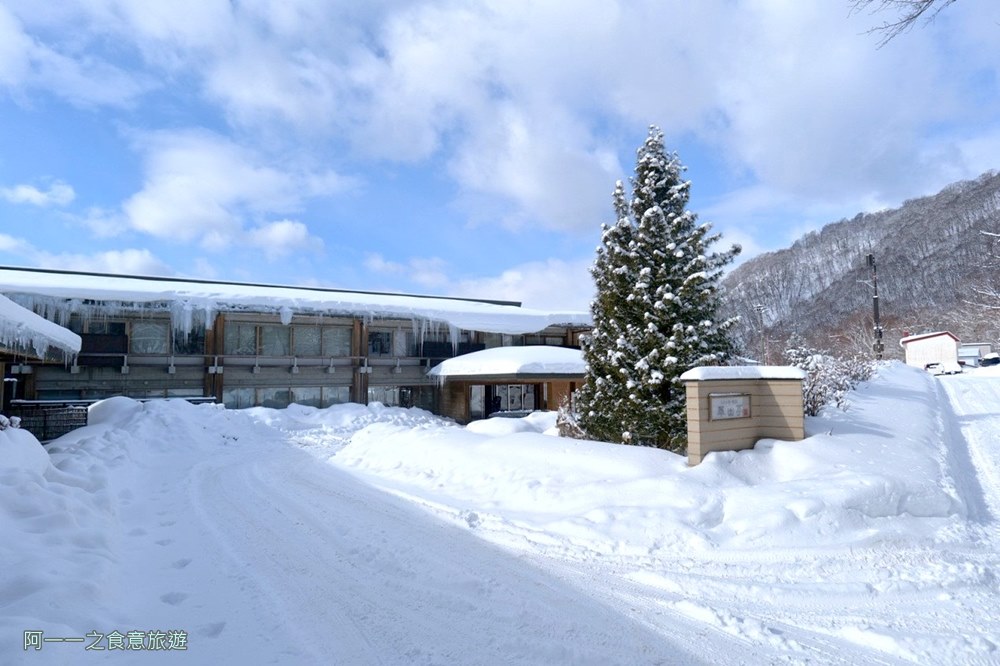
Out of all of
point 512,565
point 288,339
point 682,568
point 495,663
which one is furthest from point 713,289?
point 288,339

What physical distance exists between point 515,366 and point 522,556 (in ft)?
47.8

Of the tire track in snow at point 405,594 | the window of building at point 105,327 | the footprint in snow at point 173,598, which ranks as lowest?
the tire track in snow at point 405,594

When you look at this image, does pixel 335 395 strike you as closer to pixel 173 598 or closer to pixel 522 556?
pixel 522 556

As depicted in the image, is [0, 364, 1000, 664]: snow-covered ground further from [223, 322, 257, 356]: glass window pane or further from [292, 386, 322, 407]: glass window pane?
[292, 386, 322, 407]: glass window pane

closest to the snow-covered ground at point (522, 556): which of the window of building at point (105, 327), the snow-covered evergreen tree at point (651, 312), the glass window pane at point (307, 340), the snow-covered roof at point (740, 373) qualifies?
the snow-covered roof at point (740, 373)

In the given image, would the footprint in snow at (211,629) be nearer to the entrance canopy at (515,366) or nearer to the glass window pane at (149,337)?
the entrance canopy at (515,366)

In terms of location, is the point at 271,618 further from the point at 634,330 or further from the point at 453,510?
the point at 634,330

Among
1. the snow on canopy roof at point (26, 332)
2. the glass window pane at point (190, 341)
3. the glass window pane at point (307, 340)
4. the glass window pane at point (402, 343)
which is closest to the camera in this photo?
the snow on canopy roof at point (26, 332)

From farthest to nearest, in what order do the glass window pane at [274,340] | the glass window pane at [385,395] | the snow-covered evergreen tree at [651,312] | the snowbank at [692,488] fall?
the glass window pane at [385,395] < the glass window pane at [274,340] < the snow-covered evergreen tree at [651,312] < the snowbank at [692,488]

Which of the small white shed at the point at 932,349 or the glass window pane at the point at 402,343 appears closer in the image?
the glass window pane at the point at 402,343

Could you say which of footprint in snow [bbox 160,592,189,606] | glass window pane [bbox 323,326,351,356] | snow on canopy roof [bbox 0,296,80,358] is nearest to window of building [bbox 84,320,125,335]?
glass window pane [bbox 323,326,351,356]

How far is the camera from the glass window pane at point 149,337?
1956 centimetres

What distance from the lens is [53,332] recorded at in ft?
36.1

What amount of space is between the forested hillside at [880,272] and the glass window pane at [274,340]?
4030 centimetres
